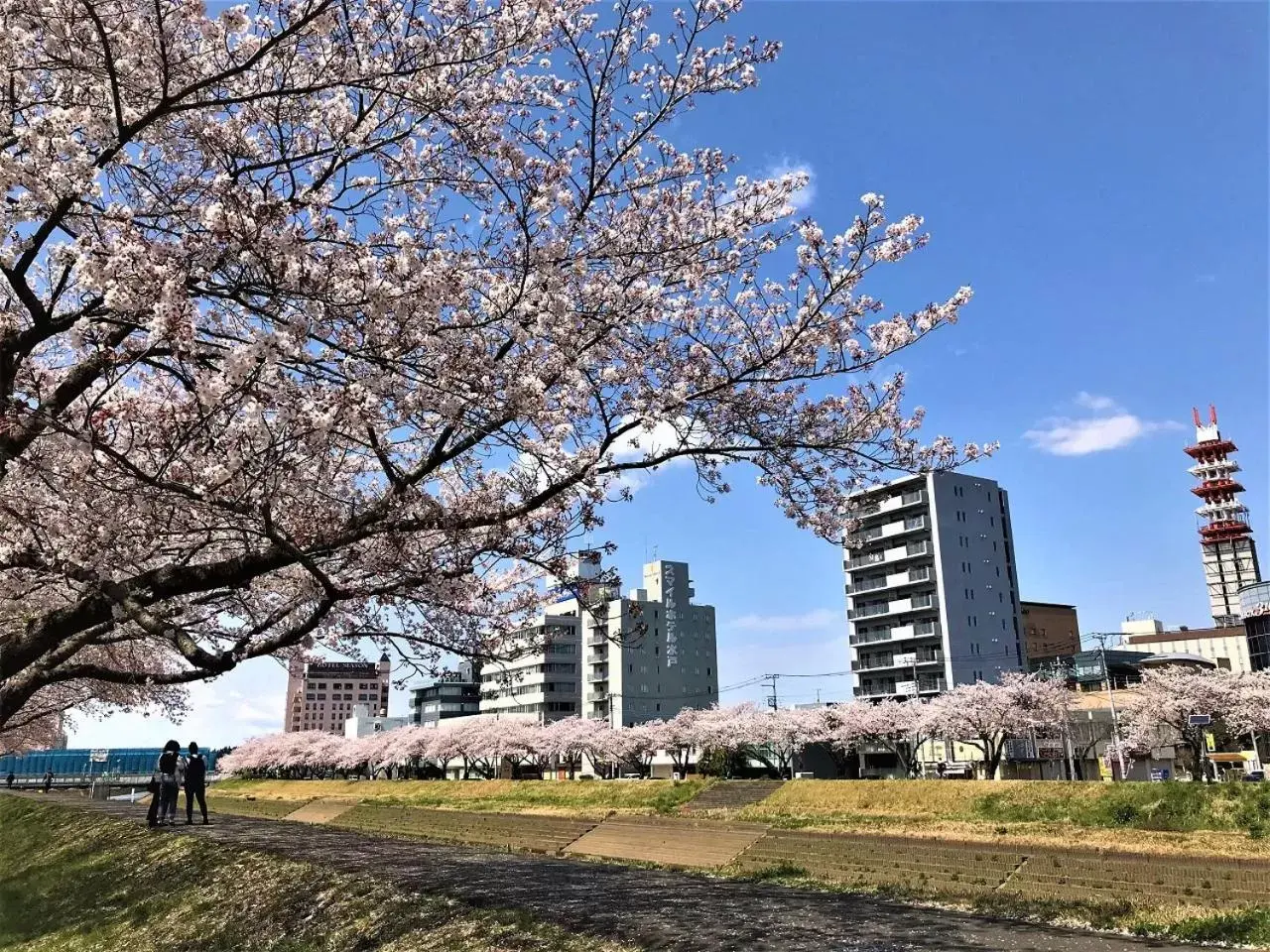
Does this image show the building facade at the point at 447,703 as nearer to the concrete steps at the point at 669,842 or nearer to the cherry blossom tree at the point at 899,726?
the cherry blossom tree at the point at 899,726

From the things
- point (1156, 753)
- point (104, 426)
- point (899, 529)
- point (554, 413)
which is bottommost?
point (1156, 753)

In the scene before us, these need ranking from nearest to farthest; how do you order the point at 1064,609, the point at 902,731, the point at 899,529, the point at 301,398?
the point at 301,398
the point at 902,731
the point at 899,529
the point at 1064,609

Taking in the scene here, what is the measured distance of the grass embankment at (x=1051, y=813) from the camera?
670 inches

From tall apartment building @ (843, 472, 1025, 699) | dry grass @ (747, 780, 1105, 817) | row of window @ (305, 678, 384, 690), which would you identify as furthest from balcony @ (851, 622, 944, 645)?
row of window @ (305, 678, 384, 690)

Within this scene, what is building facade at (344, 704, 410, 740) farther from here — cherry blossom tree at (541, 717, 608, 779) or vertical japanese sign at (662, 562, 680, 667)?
cherry blossom tree at (541, 717, 608, 779)

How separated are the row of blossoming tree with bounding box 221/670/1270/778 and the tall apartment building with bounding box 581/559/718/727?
40.9 ft

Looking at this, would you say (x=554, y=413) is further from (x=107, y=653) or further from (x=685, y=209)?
(x=107, y=653)

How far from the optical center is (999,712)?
38.4m

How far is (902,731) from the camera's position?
4372 cm

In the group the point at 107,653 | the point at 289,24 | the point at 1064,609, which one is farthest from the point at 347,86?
the point at 1064,609

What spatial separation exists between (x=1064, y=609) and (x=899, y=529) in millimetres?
35321

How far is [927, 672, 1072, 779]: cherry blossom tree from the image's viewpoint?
38.5 m

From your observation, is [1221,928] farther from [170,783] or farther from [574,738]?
[574,738]

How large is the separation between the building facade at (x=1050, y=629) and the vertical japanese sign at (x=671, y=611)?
3251cm
